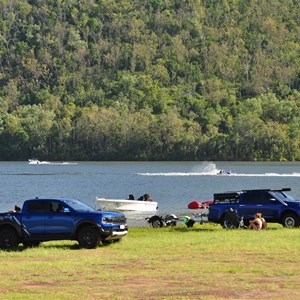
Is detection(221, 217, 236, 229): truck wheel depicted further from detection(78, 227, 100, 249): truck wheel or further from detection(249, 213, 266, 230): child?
detection(78, 227, 100, 249): truck wheel

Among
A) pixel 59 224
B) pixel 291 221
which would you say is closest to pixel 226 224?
pixel 291 221

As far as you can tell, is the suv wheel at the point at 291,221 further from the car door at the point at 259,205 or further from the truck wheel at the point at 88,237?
the truck wheel at the point at 88,237

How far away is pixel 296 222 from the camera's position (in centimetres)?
4053

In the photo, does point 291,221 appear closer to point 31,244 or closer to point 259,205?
point 259,205

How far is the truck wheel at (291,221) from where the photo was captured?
40.5 meters

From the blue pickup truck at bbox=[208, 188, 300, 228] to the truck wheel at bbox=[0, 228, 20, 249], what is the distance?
1171 centimetres

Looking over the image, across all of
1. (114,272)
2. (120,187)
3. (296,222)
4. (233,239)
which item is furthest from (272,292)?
(120,187)

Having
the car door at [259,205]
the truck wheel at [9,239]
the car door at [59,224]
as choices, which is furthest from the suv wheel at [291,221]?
the truck wheel at [9,239]

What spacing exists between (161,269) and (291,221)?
55.4 feet

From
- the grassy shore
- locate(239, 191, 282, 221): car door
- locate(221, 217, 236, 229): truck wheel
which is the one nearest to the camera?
the grassy shore

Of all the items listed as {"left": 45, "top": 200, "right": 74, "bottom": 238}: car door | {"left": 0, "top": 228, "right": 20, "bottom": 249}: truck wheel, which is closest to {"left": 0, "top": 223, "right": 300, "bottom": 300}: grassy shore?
{"left": 0, "top": 228, "right": 20, "bottom": 249}: truck wheel

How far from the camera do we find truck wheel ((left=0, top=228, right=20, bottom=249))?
3192 centimetres

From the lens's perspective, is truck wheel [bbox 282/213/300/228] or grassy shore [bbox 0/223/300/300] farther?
truck wheel [bbox 282/213/300/228]

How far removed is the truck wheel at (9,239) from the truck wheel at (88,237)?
7.71ft
